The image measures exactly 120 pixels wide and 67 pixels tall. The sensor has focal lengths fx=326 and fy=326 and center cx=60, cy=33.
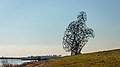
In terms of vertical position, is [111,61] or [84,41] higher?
[84,41]

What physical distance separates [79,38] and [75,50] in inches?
122

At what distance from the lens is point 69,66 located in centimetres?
3597

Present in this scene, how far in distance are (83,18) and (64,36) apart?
6.30 metres

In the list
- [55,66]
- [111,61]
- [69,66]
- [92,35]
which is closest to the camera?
[111,61]

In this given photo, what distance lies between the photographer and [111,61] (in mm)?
31938

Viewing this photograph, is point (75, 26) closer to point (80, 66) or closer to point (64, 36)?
point (64, 36)

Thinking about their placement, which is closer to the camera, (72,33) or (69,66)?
(69,66)

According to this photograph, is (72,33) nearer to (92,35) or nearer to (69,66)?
(92,35)

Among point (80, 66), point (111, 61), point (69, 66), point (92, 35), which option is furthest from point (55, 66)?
point (92, 35)

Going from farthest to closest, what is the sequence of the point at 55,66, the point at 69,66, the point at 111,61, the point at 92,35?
the point at 92,35 → the point at 55,66 → the point at 69,66 → the point at 111,61

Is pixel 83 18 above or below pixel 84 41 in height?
above

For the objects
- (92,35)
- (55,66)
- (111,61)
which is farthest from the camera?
(92,35)

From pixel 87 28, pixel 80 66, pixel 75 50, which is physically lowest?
pixel 80 66

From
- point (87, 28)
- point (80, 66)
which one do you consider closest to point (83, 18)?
point (87, 28)
